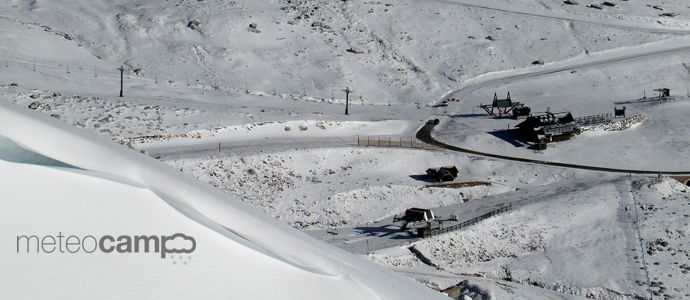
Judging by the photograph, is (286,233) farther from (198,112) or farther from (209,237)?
(198,112)

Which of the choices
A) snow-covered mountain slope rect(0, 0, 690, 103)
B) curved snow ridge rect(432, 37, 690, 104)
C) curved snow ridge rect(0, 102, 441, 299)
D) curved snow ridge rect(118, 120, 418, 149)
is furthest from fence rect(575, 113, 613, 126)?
curved snow ridge rect(0, 102, 441, 299)

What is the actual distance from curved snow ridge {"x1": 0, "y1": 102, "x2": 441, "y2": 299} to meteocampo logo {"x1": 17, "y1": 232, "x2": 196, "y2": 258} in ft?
1.64

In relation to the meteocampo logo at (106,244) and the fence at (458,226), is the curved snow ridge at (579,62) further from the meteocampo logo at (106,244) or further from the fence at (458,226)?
the meteocampo logo at (106,244)

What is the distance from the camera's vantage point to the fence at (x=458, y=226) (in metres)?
40.9

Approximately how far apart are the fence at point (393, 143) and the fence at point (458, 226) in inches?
322

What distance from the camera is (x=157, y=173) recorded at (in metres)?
9.02

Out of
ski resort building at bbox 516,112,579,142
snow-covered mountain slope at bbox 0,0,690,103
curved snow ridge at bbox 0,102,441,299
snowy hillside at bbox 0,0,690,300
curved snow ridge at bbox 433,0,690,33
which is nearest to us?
snowy hillside at bbox 0,0,690,300

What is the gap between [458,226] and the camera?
139 ft

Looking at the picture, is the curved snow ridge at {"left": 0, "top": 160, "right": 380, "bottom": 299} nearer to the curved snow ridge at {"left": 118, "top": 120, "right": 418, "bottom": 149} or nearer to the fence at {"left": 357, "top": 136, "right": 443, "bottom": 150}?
the curved snow ridge at {"left": 118, "top": 120, "right": 418, "bottom": 149}

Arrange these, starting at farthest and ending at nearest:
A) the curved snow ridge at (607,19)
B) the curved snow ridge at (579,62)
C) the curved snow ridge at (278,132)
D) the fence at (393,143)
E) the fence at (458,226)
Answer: the curved snow ridge at (607,19) → the curved snow ridge at (579,62) → the fence at (393,143) → the curved snow ridge at (278,132) → the fence at (458,226)

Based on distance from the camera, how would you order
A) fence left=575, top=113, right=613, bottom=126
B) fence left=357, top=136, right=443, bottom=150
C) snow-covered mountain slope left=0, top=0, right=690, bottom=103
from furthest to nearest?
snow-covered mountain slope left=0, top=0, right=690, bottom=103, fence left=575, top=113, right=613, bottom=126, fence left=357, top=136, right=443, bottom=150

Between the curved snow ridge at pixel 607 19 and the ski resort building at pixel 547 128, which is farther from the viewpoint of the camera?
the curved snow ridge at pixel 607 19

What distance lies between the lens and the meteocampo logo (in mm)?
7305

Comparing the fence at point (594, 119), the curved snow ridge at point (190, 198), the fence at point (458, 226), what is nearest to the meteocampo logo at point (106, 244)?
the curved snow ridge at point (190, 198)
